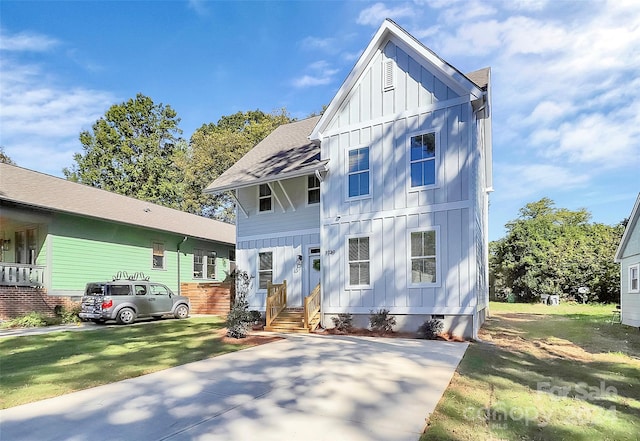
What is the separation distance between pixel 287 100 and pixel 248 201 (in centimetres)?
2263

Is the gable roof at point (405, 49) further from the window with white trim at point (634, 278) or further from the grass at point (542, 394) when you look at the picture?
the window with white trim at point (634, 278)

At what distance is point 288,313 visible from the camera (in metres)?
13.9

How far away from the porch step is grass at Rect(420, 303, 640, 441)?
5.56 metres

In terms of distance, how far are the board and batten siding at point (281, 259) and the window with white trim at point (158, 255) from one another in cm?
620

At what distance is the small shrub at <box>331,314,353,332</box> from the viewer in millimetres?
12227

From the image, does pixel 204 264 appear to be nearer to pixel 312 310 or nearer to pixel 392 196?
pixel 312 310

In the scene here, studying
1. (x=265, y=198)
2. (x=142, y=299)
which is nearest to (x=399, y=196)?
(x=265, y=198)

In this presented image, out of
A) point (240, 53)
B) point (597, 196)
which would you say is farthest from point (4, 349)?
point (597, 196)

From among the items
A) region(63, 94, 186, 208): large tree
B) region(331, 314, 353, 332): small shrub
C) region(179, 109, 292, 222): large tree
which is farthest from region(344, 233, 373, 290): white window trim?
region(63, 94, 186, 208): large tree

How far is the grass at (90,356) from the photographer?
6159 millimetres

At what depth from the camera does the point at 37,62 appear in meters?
17.9

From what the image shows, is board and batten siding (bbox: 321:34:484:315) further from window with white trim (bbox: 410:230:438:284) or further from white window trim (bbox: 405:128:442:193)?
window with white trim (bbox: 410:230:438:284)

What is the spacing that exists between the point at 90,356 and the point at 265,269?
780 centimetres

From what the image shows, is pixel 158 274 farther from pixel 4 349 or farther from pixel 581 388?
pixel 581 388
